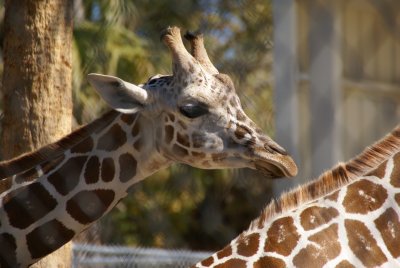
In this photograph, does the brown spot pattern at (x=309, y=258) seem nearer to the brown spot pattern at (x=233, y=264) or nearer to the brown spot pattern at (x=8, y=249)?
the brown spot pattern at (x=233, y=264)

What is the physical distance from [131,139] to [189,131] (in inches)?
7.2

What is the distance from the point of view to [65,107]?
3.21 metres

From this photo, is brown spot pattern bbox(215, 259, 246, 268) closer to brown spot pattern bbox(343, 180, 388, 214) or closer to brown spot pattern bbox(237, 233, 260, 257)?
brown spot pattern bbox(237, 233, 260, 257)

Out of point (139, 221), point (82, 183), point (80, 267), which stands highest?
point (82, 183)

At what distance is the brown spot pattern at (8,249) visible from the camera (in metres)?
2.90

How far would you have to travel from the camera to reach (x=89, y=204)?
2979mm

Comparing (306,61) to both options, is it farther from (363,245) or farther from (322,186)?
(363,245)

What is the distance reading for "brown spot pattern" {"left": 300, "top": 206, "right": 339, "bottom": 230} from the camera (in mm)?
2400

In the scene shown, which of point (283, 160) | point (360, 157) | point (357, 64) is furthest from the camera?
point (357, 64)

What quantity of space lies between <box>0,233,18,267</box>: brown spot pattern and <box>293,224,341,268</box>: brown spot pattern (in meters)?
0.93

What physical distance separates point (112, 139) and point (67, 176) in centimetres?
17

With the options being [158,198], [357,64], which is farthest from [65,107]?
[158,198]

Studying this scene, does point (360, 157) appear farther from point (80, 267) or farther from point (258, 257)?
point (80, 267)

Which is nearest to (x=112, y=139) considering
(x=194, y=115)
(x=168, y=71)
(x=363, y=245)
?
(x=194, y=115)
